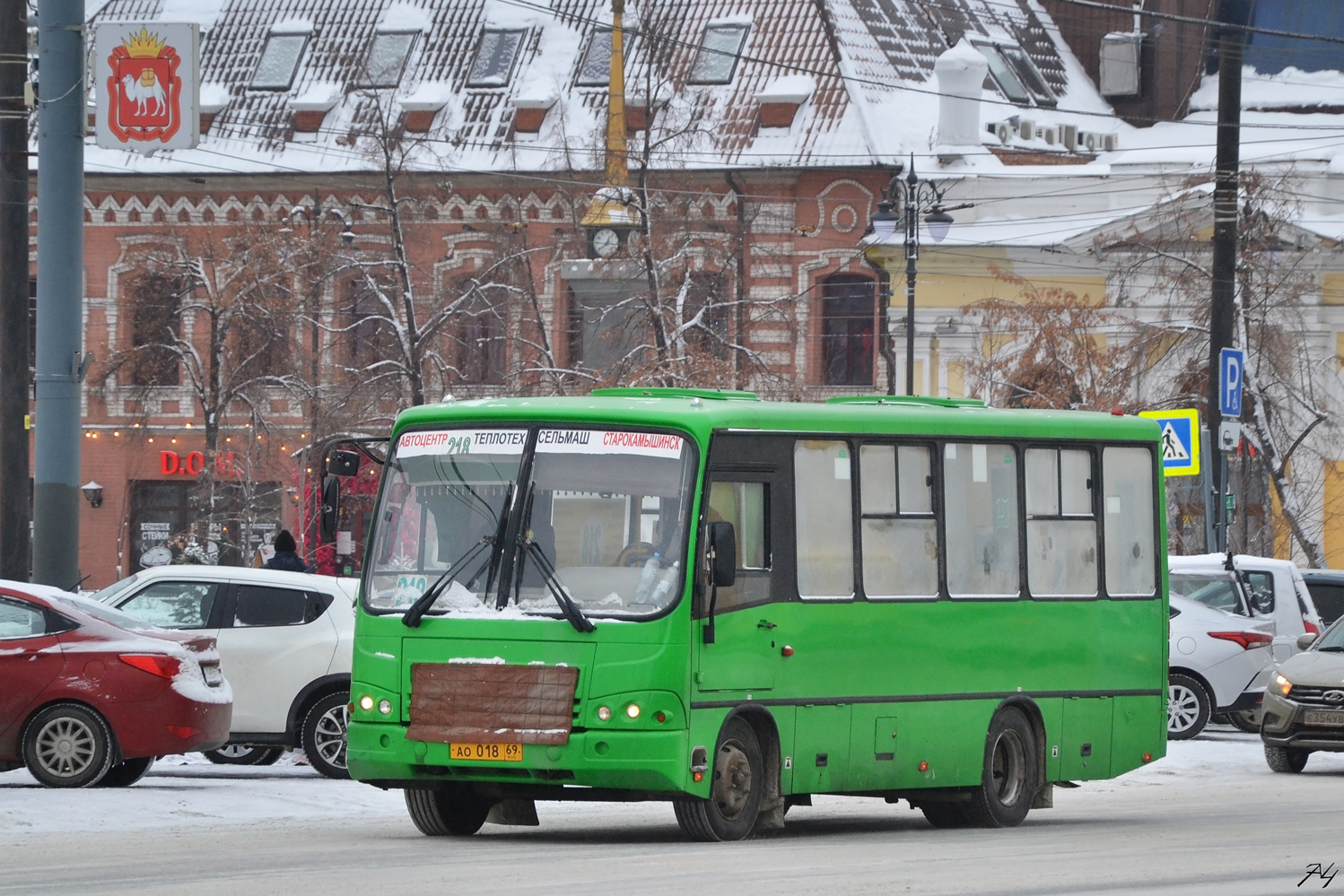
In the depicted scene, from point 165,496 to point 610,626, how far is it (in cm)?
4229

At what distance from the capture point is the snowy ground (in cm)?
1528

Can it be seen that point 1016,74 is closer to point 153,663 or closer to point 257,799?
point 153,663

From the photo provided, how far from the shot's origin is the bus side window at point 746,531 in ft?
46.5

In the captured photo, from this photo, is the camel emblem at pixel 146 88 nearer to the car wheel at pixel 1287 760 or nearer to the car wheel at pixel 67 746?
the car wheel at pixel 67 746

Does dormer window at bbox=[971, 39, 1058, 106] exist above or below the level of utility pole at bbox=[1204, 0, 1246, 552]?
above

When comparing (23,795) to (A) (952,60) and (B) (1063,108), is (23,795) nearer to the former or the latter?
(A) (952,60)

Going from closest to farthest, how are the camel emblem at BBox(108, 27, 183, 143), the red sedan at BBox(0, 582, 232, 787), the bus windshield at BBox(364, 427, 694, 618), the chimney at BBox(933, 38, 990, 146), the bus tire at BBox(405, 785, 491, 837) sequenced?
1. the bus windshield at BBox(364, 427, 694, 618)
2. the bus tire at BBox(405, 785, 491, 837)
3. the red sedan at BBox(0, 582, 232, 787)
4. the camel emblem at BBox(108, 27, 183, 143)
5. the chimney at BBox(933, 38, 990, 146)

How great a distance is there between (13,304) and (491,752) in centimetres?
878

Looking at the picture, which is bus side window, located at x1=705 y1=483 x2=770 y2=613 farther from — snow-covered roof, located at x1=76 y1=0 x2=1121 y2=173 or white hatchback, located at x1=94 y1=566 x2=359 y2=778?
snow-covered roof, located at x1=76 y1=0 x2=1121 y2=173

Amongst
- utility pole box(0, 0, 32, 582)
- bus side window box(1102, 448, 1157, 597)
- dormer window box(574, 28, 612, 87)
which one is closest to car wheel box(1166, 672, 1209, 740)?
bus side window box(1102, 448, 1157, 597)

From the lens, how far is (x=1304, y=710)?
2098cm

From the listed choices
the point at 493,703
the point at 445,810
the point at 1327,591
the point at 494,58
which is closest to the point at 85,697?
the point at 445,810

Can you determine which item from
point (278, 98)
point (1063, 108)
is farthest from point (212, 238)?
point (1063, 108)

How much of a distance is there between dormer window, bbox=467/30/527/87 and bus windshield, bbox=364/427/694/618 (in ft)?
131
